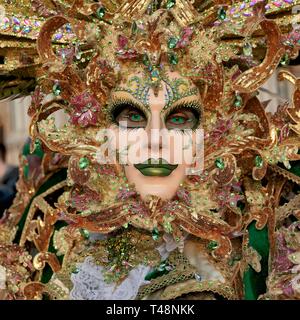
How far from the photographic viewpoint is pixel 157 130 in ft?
5.74

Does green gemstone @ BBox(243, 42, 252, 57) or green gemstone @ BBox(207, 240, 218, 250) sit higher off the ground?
green gemstone @ BBox(243, 42, 252, 57)

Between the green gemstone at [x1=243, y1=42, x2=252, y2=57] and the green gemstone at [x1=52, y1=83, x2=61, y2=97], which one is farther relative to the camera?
the green gemstone at [x1=52, y1=83, x2=61, y2=97]

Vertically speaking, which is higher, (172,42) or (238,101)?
(172,42)

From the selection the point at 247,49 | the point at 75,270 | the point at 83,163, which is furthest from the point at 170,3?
the point at 75,270

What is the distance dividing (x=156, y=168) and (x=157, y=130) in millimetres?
93

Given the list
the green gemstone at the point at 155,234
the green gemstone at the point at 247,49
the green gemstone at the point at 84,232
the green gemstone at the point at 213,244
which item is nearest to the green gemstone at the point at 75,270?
the green gemstone at the point at 84,232

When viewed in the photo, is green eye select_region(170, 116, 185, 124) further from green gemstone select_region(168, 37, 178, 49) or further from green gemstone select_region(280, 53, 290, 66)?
green gemstone select_region(280, 53, 290, 66)

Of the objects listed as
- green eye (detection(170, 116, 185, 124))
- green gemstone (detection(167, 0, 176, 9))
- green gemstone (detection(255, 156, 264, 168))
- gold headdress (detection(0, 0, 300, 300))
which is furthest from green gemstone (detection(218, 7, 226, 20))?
green gemstone (detection(255, 156, 264, 168))

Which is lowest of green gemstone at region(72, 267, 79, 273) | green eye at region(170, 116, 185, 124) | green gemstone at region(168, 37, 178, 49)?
green gemstone at region(72, 267, 79, 273)

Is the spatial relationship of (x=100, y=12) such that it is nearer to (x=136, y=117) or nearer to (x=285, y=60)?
(x=136, y=117)

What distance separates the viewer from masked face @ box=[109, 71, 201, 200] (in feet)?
5.79

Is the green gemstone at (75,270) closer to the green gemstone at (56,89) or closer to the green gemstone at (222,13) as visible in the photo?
the green gemstone at (56,89)

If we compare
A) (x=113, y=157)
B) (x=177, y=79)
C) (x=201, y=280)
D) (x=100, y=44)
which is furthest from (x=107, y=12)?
(x=201, y=280)
